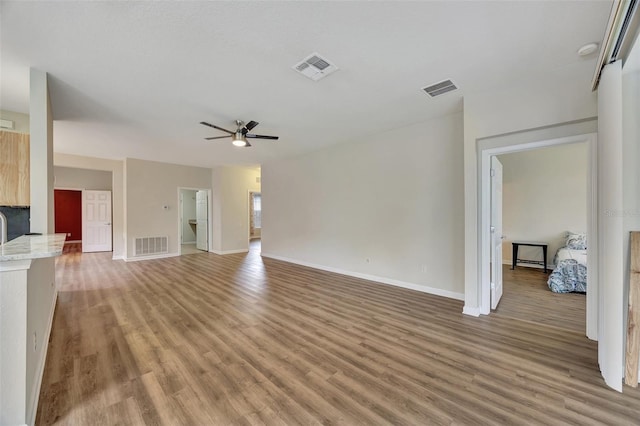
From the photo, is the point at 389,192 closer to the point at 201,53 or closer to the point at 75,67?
the point at 201,53

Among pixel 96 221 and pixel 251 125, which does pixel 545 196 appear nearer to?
pixel 251 125

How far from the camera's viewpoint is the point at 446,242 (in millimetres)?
3939

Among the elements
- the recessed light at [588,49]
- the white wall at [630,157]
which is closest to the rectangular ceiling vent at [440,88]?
the recessed light at [588,49]

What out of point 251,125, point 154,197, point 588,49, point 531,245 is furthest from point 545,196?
point 154,197

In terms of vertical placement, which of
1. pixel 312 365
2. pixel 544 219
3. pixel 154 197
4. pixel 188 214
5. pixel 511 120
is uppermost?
pixel 511 120

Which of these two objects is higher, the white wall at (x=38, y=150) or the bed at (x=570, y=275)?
the white wall at (x=38, y=150)

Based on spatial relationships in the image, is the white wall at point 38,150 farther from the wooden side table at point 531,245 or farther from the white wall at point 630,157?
the wooden side table at point 531,245

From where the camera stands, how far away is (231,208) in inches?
327

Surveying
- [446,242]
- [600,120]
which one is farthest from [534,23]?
[446,242]

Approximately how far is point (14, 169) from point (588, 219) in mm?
5934

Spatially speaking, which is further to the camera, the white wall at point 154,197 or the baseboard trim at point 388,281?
the white wall at point 154,197

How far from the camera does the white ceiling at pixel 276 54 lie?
6.25 feet

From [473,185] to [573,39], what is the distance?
1.57 m

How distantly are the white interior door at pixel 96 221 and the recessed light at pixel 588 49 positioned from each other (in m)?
11.6
